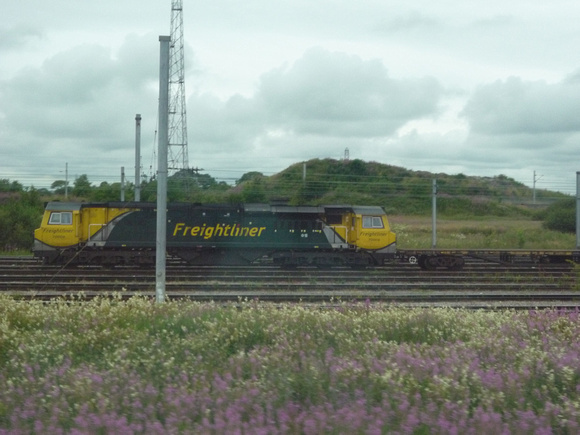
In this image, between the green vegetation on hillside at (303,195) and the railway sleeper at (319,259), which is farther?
the green vegetation on hillside at (303,195)

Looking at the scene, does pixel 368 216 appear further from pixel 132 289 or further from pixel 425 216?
pixel 425 216

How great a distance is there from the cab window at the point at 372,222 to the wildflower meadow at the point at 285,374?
15.2m

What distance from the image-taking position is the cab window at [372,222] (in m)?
24.7

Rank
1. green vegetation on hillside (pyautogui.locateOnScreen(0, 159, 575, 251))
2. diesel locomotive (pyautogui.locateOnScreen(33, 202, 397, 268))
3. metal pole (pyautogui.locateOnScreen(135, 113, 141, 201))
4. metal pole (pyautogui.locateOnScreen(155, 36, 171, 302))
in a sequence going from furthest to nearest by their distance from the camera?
1. green vegetation on hillside (pyautogui.locateOnScreen(0, 159, 575, 251))
2. metal pole (pyautogui.locateOnScreen(135, 113, 141, 201))
3. diesel locomotive (pyautogui.locateOnScreen(33, 202, 397, 268))
4. metal pole (pyautogui.locateOnScreen(155, 36, 171, 302))

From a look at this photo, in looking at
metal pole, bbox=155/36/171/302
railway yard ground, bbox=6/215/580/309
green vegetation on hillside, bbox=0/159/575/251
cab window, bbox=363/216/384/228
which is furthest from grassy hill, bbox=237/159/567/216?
metal pole, bbox=155/36/171/302

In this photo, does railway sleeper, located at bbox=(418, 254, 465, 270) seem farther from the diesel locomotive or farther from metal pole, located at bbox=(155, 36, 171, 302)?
metal pole, located at bbox=(155, 36, 171, 302)

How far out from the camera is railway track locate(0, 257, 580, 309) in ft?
53.0

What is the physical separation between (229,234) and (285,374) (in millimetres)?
18661

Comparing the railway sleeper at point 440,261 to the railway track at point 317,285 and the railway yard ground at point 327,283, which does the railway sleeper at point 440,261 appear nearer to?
the railway yard ground at point 327,283

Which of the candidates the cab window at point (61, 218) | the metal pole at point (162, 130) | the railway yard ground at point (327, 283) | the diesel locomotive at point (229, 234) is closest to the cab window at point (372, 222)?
the diesel locomotive at point (229, 234)

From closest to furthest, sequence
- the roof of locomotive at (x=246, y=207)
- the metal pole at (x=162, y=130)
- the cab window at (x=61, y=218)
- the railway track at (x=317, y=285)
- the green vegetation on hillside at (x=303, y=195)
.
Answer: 1. the metal pole at (x=162, y=130)
2. the railway track at (x=317, y=285)
3. the cab window at (x=61, y=218)
4. the roof of locomotive at (x=246, y=207)
5. the green vegetation on hillside at (x=303, y=195)

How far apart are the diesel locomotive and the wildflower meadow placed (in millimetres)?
14432

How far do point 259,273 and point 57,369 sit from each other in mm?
15810

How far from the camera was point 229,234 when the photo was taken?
24500mm
